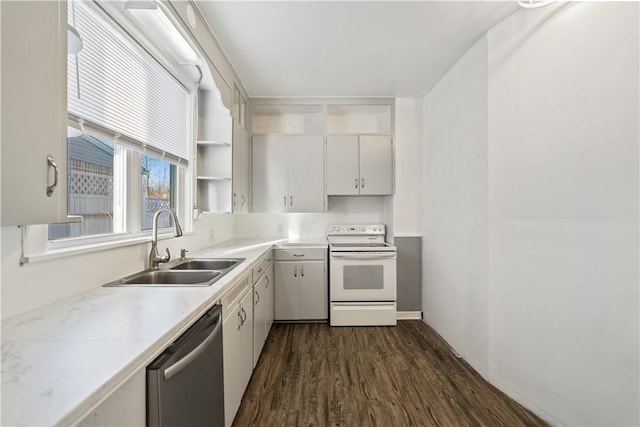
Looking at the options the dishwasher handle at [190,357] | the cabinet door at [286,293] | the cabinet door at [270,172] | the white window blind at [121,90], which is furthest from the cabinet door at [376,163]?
the dishwasher handle at [190,357]

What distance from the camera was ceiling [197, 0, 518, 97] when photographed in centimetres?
176

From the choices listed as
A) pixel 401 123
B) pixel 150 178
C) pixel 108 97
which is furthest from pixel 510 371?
pixel 108 97

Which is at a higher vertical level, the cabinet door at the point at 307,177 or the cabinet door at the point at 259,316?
the cabinet door at the point at 307,177

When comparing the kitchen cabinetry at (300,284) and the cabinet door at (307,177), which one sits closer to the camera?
the kitchen cabinetry at (300,284)

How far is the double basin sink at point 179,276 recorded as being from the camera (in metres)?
1.46

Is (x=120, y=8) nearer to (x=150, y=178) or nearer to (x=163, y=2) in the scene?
(x=163, y=2)

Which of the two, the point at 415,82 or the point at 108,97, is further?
the point at 415,82

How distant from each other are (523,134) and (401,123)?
5.16 feet

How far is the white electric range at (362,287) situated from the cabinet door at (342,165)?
0.75 metres

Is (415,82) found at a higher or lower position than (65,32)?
higher

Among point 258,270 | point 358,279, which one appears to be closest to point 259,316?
point 258,270

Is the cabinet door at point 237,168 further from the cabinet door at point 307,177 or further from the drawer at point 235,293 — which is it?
the drawer at point 235,293

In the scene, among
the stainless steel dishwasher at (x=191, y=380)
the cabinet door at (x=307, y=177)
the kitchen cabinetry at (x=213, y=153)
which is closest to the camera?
the stainless steel dishwasher at (x=191, y=380)

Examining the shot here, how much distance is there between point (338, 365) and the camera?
220 centimetres
